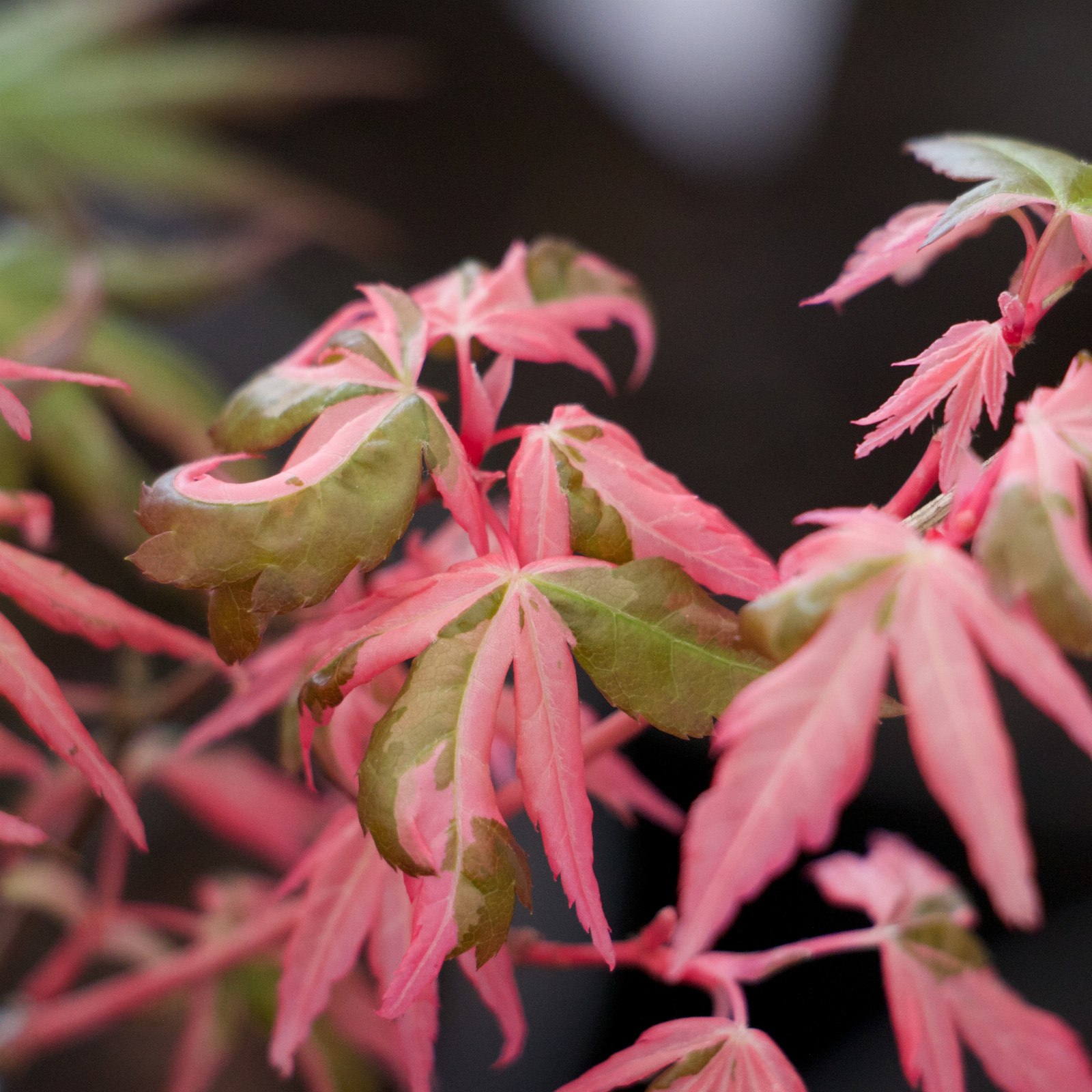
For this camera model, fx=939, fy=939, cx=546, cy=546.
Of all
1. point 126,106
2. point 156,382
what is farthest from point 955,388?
point 126,106

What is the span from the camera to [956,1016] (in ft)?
1.17

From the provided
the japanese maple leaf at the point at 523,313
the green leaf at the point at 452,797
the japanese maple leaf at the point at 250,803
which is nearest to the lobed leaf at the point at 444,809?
the green leaf at the point at 452,797

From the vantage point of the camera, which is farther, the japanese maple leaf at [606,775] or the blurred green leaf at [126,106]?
the blurred green leaf at [126,106]

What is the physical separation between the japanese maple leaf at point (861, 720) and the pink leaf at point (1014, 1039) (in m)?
0.19

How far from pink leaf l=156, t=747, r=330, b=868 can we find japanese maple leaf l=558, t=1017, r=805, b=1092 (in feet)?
1.30

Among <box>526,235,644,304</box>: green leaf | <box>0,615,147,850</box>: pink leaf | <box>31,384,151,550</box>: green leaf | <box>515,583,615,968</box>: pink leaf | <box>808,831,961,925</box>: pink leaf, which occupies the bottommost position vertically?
<box>31,384,151,550</box>: green leaf

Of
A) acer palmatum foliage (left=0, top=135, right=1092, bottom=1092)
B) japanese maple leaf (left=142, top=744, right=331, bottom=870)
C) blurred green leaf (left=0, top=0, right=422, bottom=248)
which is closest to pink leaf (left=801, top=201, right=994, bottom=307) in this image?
acer palmatum foliage (left=0, top=135, right=1092, bottom=1092)

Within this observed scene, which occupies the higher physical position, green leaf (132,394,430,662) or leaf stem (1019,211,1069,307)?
leaf stem (1019,211,1069,307)

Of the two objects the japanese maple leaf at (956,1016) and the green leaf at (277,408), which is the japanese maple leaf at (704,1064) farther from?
the green leaf at (277,408)

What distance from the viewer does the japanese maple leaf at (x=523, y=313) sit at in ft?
1.13

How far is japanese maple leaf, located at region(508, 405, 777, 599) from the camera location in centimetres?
28

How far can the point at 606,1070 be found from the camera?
0.30 m

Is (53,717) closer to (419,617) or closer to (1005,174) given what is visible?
(419,617)

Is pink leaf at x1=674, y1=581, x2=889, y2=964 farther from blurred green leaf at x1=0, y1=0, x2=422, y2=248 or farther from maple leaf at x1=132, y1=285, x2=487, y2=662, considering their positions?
blurred green leaf at x1=0, y1=0, x2=422, y2=248
